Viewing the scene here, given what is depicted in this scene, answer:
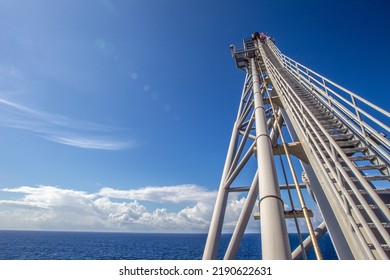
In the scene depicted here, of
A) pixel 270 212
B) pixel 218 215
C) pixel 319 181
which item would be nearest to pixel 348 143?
pixel 319 181

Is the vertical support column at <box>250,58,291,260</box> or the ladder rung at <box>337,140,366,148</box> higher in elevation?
the ladder rung at <box>337,140,366,148</box>

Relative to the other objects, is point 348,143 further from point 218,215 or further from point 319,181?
point 218,215

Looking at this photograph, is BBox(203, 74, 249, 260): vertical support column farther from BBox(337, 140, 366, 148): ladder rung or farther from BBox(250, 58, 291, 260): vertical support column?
A: BBox(337, 140, 366, 148): ladder rung

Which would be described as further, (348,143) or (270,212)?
(348,143)

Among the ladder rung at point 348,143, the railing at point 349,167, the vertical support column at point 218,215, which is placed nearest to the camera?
the railing at point 349,167

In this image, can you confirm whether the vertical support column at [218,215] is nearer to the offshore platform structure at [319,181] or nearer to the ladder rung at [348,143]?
the offshore platform structure at [319,181]

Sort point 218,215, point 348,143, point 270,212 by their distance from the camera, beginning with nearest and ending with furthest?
point 270,212 → point 348,143 → point 218,215

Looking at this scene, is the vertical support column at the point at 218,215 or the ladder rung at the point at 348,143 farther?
the vertical support column at the point at 218,215

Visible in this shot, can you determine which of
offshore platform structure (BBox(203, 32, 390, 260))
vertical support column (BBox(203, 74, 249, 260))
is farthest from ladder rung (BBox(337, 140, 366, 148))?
vertical support column (BBox(203, 74, 249, 260))

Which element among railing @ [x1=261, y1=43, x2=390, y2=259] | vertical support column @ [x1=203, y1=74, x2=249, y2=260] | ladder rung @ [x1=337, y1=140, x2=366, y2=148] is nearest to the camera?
railing @ [x1=261, y1=43, x2=390, y2=259]

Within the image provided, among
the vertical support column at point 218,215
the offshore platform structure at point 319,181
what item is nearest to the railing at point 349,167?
the offshore platform structure at point 319,181
